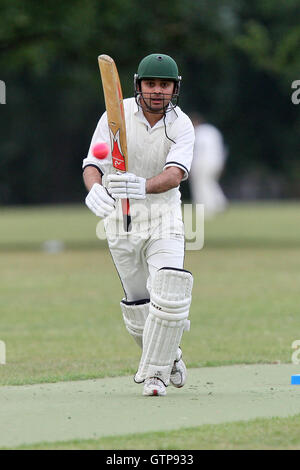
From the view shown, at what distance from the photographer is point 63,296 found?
11383 millimetres

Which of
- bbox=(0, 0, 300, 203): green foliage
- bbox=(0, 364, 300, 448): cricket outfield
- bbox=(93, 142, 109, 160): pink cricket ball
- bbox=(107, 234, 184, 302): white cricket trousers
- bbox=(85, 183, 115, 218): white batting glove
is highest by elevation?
bbox=(0, 0, 300, 203): green foliage

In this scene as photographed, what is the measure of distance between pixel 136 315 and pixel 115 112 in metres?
1.13

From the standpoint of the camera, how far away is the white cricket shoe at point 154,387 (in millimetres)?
5867

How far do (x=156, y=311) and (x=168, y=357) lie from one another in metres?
0.26

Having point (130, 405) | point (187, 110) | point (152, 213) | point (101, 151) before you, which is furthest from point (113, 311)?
point (187, 110)

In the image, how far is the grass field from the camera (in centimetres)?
739

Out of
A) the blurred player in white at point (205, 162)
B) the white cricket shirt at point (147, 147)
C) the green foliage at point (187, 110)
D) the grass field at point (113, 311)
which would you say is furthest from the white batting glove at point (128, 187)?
the green foliage at point (187, 110)

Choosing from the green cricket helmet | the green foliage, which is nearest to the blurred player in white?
the green foliage

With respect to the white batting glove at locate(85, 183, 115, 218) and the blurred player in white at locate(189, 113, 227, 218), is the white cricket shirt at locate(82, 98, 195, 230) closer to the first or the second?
the white batting glove at locate(85, 183, 115, 218)

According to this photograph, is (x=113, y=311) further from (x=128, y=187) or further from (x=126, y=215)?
(x=128, y=187)

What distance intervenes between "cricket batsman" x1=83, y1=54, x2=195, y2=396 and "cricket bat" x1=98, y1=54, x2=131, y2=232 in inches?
3.8

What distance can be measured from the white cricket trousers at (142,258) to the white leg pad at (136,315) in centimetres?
6
